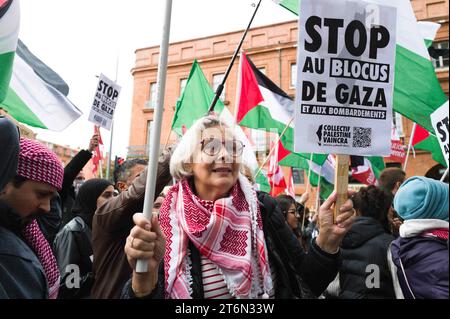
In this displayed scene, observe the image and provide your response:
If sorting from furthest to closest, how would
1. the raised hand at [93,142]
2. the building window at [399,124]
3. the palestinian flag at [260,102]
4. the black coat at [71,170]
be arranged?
the building window at [399,124]
the palestinian flag at [260,102]
the raised hand at [93,142]
the black coat at [71,170]

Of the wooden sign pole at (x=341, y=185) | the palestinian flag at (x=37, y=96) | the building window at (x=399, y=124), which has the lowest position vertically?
the wooden sign pole at (x=341, y=185)

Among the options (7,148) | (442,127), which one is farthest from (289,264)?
(442,127)

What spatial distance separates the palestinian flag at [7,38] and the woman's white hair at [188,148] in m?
1.42

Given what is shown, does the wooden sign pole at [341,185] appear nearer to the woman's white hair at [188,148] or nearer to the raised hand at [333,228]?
the raised hand at [333,228]

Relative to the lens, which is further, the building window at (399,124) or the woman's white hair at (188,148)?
the building window at (399,124)

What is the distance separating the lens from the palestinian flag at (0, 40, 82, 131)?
3.49 meters

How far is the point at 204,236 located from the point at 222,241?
0.08 metres

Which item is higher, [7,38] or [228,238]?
→ [7,38]

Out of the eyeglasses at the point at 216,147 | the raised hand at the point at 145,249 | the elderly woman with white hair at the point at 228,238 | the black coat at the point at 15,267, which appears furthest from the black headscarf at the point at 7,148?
the eyeglasses at the point at 216,147

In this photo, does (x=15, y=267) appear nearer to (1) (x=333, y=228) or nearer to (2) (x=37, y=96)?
(1) (x=333, y=228)

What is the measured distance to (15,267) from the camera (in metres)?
1.28

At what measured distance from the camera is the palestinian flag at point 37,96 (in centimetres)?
349

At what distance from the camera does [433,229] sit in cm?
183
